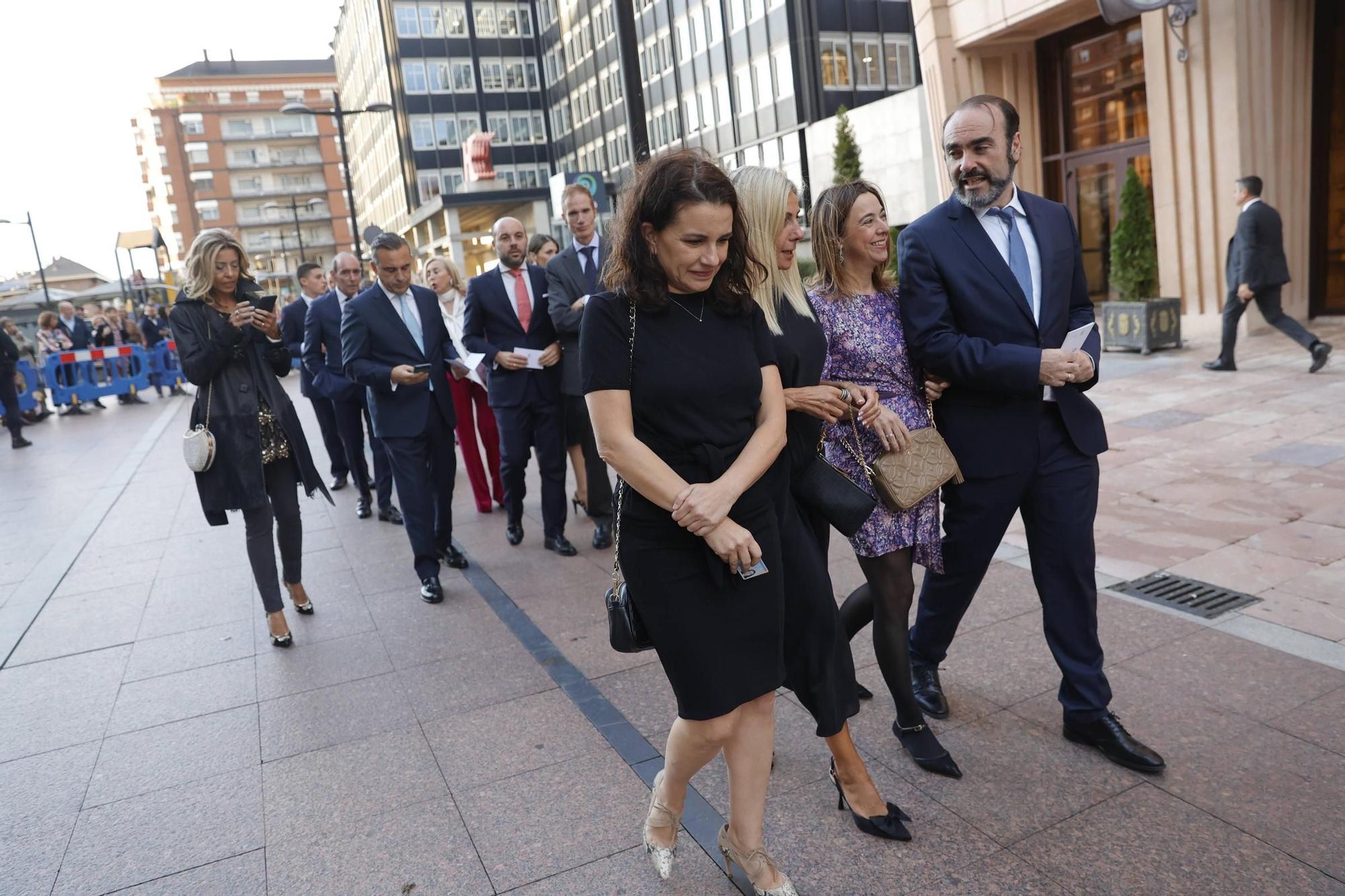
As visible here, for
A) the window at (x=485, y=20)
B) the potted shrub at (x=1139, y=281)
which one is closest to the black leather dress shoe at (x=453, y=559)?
the potted shrub at (x=1139, y=281)

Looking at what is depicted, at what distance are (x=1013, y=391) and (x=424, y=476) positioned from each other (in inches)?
149

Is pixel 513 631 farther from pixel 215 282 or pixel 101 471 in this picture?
pixel 101 471

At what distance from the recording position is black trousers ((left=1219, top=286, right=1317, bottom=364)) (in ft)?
31.8

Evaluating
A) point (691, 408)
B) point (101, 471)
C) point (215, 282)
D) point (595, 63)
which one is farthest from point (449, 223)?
point (691, 408)

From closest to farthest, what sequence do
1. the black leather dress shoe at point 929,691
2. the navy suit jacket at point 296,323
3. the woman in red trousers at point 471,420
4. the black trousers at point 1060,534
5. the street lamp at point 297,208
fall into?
the black trousers at point 1060,534 < the black leather dress shoe at point 929,691 < the woman in red trousers at point 471,420 < the navy suit jacket at point 296,323 < the street lamp at point 297,208

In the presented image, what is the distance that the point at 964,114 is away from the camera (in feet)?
10.1

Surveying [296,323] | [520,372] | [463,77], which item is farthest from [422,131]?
[520,372]

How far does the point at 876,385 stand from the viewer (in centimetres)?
322

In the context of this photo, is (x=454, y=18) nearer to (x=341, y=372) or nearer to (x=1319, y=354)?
(x=341, y=372)

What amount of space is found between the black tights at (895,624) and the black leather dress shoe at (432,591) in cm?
307

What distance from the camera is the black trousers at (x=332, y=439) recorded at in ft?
30.4

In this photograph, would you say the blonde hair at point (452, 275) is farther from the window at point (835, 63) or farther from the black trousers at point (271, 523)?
the window at point (835, 63)

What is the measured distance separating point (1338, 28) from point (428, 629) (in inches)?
560

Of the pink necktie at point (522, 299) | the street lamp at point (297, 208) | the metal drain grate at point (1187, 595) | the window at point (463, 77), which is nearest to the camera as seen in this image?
the metal drain grate at point (1187, 595)
